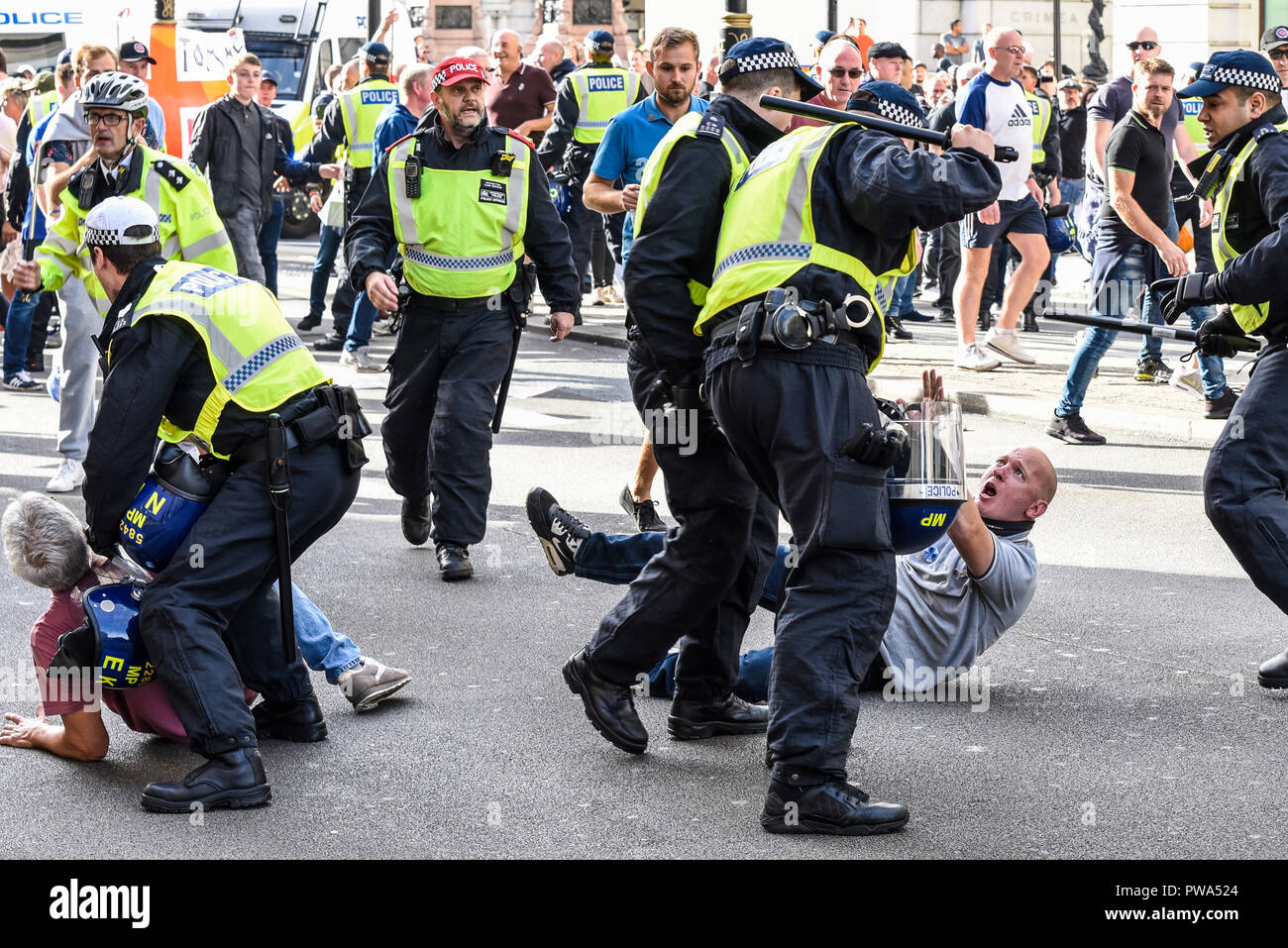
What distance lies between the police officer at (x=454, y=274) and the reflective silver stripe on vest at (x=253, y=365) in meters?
2.31

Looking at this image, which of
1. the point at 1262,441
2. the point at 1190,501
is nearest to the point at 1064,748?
the point at 1262,441

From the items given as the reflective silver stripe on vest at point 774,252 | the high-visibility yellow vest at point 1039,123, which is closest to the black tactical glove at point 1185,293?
the reflective silver stripe on vest at point 774,252

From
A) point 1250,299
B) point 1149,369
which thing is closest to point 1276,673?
point 1250,299

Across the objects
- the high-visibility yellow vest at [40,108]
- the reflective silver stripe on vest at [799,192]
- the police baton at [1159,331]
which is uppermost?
the high-visibility yellow vest at [40,108]

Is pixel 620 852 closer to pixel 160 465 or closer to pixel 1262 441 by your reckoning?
pixel 160 465

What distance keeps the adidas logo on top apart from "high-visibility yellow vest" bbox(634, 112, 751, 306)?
24.9 ft

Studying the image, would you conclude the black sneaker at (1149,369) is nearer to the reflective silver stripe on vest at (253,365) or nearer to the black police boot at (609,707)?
the black police boot at (609,707)

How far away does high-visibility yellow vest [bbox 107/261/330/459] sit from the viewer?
190 inches

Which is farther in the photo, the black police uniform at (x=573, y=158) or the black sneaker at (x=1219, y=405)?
the black police uniform at (x=573, y=158)

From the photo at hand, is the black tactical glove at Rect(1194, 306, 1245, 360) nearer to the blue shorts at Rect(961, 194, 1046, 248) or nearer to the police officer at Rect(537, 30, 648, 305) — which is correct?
the blue shorts at Rect(961, 194, 1046, 248)

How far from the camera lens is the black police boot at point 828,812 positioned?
4371 mm

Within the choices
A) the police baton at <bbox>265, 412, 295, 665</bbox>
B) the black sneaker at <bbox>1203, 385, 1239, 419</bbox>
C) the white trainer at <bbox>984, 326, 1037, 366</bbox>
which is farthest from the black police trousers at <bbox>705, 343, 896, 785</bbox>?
the white trainer at <bbox>984, 326, 1037, 366</bbox>

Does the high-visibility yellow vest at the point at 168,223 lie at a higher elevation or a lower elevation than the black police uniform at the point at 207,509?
higher

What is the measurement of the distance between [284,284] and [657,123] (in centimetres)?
1007
